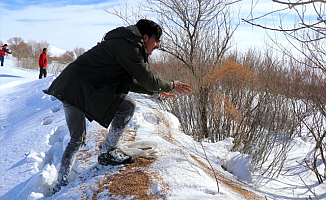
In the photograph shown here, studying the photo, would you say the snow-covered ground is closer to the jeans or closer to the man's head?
the jeans

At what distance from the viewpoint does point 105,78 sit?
2.70 metres

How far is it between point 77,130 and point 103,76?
54cm

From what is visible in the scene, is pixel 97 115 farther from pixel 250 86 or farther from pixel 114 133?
pixel 250 86

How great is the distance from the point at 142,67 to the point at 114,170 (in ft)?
3.52

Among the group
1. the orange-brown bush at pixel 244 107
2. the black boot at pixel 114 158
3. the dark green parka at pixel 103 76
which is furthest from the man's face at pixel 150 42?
the orange-brown bush at pixel 244 107

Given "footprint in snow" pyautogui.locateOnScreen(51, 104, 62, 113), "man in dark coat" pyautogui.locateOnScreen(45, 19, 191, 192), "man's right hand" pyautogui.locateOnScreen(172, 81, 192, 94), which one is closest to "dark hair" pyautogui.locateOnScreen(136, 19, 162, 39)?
"man in dark coat" pyautogui.locateOnScreen(45, 19, 191, 192)

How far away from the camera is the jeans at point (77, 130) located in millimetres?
2729

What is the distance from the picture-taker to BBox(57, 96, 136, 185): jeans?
2729mm

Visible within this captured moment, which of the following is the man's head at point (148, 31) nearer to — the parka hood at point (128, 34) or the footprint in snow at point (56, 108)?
the parka hood at point (128, 34)

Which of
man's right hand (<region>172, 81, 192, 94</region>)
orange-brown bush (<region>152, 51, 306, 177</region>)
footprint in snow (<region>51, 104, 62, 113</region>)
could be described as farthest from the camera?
footprint in snow (<region>51, 104, 62, 113</region>)

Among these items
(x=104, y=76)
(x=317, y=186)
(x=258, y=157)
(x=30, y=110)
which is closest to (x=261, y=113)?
(x=258, y=157)

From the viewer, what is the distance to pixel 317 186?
5.45 metres

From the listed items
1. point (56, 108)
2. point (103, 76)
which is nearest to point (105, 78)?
point (103, 76)

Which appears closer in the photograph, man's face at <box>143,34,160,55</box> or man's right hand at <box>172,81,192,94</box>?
man's face at <box>143,34,160,55</box>
